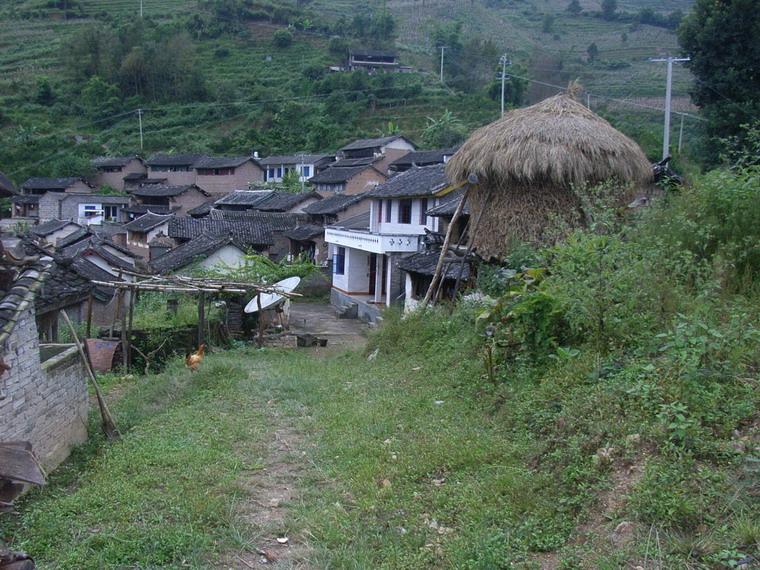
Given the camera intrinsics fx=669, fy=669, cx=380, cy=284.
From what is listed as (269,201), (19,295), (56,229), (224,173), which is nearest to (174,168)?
(224,173)

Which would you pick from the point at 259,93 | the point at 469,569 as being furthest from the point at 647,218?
the point at 259,93

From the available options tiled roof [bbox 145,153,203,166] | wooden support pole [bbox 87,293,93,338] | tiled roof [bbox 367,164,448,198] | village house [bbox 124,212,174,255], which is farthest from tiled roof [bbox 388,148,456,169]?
wooden support pole [bbox 87,293,93,338]

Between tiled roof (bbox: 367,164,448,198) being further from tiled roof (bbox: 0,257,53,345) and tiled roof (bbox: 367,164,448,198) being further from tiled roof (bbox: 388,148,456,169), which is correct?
A: tiled roof (bbox: 0,257,53,345)

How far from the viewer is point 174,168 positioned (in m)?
56.3

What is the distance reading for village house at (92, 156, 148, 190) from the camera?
5706 cm

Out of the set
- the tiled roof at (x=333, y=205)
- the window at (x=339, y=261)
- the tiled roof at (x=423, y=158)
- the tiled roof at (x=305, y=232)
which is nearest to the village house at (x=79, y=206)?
the tiled roof at (x=305, y=232)

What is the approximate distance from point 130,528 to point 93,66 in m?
78.9

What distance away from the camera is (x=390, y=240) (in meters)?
25.0

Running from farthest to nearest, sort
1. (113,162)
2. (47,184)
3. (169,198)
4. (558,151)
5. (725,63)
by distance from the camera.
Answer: (113,162) → (47,184) → (169,198) → (725,63) → (558,151)

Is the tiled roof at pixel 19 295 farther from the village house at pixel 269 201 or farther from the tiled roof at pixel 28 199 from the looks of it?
the tiled roof at pixel 28 199

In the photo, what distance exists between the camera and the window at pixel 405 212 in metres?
26.2

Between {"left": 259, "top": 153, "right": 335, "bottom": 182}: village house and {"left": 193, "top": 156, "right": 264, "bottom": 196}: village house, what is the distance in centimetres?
147

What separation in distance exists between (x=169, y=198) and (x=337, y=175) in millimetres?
14090

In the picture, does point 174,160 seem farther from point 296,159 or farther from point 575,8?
point 575,8
